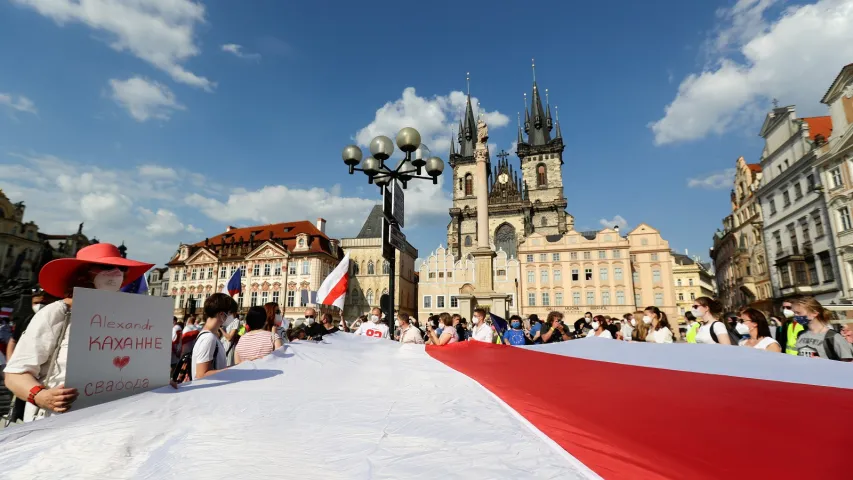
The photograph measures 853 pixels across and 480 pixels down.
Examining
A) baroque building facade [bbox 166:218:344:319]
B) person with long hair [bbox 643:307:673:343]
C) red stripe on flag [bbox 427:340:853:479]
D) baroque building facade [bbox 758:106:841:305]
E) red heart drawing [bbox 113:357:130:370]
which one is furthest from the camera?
baroque building facade [bbox 166:218:344:319]

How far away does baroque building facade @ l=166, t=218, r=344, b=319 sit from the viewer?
5166 cm

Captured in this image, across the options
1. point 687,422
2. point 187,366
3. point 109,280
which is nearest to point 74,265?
point 109,280

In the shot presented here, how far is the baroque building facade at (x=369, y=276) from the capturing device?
176 feet

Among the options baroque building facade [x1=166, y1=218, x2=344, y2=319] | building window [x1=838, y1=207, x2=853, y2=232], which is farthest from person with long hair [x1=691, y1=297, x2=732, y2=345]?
baroque building facade [x1=166, y1=218, x2=344, y2=319]

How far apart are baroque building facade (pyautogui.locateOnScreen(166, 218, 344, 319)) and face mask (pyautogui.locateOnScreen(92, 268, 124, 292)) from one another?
49.0 m

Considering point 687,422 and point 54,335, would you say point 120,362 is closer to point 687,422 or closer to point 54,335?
point 54,335

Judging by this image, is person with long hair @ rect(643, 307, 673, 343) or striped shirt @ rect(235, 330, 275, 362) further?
person with long hair @ rect(643, 307, 673, 343)

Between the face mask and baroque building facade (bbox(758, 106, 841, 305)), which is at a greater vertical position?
baroque building facade (bbox(758, 106, 841, 305))

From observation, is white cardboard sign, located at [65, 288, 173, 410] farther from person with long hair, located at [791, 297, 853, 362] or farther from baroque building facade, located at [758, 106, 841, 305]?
baroque building facade, located at [758, 106, 841, 305]

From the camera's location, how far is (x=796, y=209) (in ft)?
108

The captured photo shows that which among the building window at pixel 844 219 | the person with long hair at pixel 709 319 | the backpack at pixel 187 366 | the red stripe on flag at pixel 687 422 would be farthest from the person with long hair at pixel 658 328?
the building window at pixel 844 219

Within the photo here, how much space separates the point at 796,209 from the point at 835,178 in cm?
505

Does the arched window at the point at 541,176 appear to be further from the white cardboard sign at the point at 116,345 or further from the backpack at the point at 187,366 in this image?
the white cardboard sign at the point at 116,345

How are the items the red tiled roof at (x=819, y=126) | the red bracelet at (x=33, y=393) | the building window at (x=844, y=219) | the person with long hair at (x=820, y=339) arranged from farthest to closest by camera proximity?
the red tiled roof at (x=819, y=126), the building window at (x=844, y=219), the person with long hair at (x=820, y=339), the red bracelet at (x=33, y=393)
